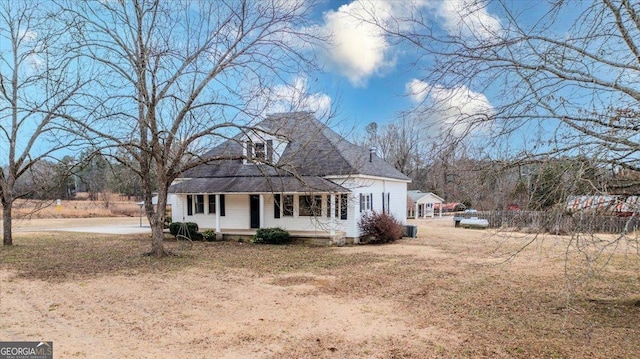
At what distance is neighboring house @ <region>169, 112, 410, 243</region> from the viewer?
16.8 m

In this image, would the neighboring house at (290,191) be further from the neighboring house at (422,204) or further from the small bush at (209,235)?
the neighboring house at (422,204)

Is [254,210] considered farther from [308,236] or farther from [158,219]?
[158,219]

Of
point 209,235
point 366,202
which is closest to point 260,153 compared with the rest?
point 209,235

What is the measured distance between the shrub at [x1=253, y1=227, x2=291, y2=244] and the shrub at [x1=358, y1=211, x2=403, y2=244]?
3480 millimetres

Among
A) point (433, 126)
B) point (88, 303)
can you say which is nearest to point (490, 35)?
point (433, 126)

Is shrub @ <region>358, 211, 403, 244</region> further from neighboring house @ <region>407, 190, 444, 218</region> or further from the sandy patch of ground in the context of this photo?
neighboring house @ <region>407, 190, 444, 218</region>

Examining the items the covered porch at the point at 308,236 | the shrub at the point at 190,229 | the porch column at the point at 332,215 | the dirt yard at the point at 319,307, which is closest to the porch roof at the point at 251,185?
the porch column at the point at 332,215

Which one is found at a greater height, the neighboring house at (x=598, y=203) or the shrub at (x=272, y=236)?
the neighboring house at (x=598, y=203)

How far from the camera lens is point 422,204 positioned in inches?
1540

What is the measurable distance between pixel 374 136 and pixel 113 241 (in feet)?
103

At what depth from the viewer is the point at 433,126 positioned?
5543mm

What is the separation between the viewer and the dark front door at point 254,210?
61.1 ft

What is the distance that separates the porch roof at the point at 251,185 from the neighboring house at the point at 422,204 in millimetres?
22456

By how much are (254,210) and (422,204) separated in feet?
80.5
